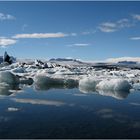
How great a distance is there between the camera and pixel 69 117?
8273 millimetres

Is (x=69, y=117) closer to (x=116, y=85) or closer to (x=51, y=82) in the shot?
(x=116, y=85)

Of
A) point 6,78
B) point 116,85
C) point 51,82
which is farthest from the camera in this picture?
point 51,82

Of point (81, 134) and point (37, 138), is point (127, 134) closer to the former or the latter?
point (81, 134)

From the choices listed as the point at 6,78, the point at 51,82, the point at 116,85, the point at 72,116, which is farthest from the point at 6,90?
the point at 72,116

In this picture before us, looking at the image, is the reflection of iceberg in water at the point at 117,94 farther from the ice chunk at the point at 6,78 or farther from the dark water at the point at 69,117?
the ice chunk at the point at 6,78

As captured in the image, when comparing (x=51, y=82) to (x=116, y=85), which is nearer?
(x=116, y=85)

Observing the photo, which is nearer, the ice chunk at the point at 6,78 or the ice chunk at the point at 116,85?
the ice chunk at the point at 116,85

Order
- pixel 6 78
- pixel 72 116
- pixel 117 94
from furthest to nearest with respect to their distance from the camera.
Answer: pixel 6 78 < pixel 117 94 < pixel 72 116

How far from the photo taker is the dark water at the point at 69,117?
682 centimetres

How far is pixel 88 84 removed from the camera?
50.9 feet

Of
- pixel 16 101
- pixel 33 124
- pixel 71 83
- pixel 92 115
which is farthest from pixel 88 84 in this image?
pixel 33 124

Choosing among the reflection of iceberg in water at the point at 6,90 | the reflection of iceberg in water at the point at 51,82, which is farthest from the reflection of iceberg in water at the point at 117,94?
the reflection of iceberg in water at the point at 51,82

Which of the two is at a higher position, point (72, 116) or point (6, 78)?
point (6, 78)

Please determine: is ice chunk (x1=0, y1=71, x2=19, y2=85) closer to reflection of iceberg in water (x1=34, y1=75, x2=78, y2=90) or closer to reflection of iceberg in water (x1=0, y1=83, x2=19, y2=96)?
reflection of iceberg in water (x1=0, y1=83, x2=19, y2=96)
